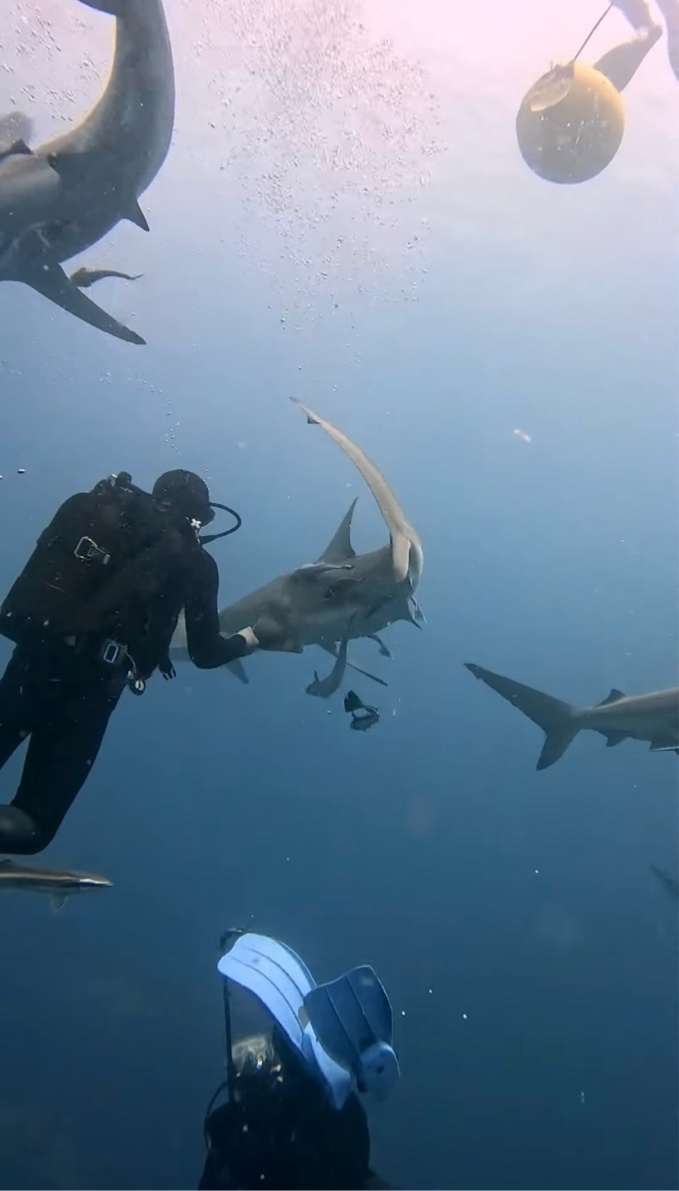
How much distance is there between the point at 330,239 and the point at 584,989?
3485cm

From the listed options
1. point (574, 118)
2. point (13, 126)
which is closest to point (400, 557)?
point (13, 126)

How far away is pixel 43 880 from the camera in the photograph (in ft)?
14.3

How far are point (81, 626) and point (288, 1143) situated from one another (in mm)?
3138

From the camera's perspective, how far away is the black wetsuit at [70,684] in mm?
4039

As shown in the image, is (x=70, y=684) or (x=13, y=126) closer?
(x=70, y=684)

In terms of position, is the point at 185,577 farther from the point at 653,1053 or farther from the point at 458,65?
the point at 653,1053

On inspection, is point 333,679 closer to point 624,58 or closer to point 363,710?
point 363,710

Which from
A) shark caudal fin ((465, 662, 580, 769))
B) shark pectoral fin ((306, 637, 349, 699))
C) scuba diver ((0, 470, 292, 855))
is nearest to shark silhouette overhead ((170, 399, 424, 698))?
shark pectoral fin ((306, 637, 349, 699))

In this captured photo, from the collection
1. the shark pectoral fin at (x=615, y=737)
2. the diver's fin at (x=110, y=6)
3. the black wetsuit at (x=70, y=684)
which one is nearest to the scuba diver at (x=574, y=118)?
the diver's fin at (x=110, y=6)

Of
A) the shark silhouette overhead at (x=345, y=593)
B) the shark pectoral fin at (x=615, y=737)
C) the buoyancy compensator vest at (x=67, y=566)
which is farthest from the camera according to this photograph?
the shark pectoral fin at (x=615, y=737)

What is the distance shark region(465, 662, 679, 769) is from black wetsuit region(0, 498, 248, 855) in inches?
151

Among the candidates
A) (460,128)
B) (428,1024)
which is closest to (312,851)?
(428,1024)

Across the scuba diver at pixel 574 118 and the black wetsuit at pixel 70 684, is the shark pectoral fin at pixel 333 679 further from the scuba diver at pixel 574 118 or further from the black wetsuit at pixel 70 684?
the scuba diver at pixel 574 118

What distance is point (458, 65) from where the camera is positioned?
18859 millimetres
